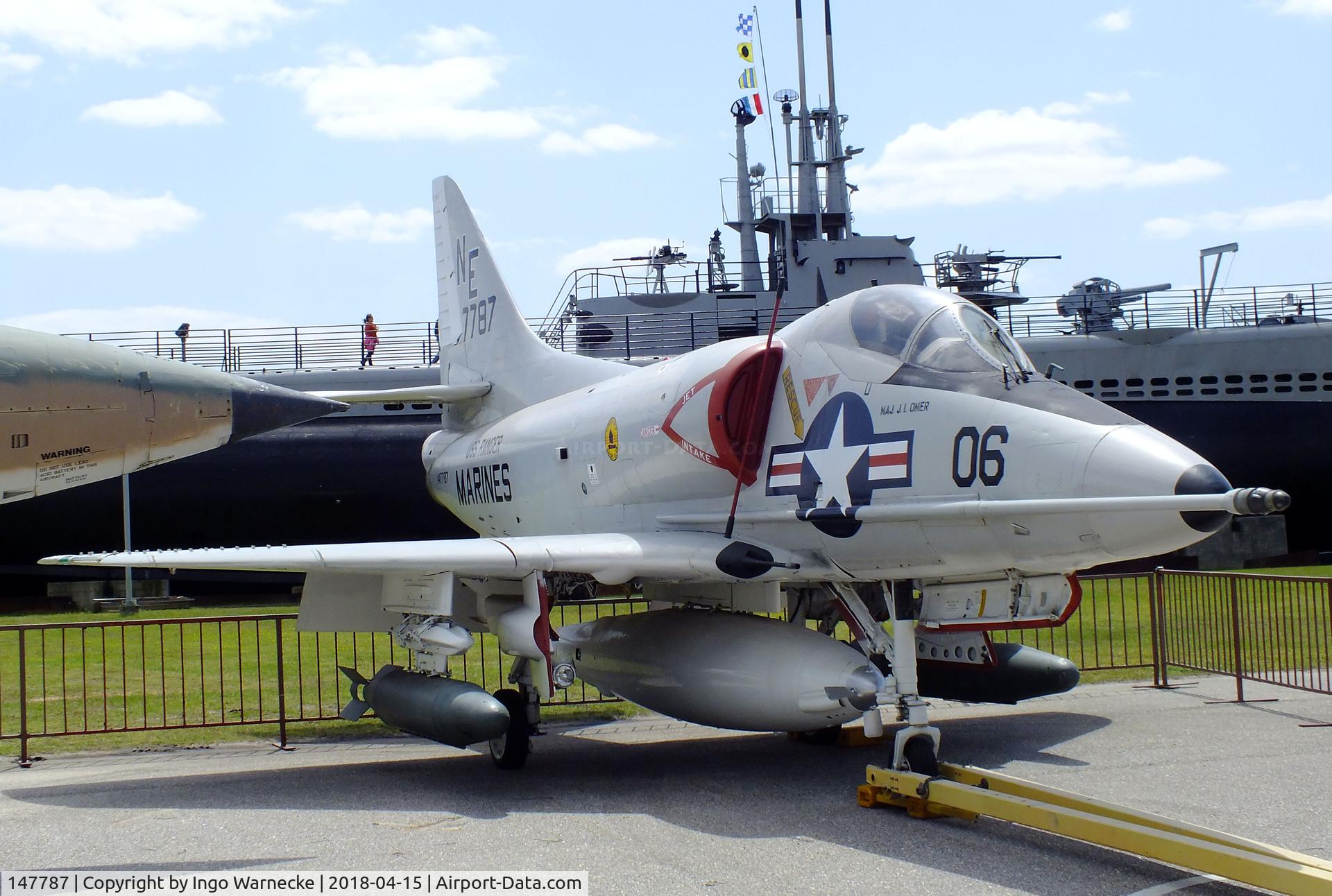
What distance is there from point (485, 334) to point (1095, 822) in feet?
29.1

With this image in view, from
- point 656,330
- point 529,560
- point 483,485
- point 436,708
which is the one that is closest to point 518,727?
point 436,708

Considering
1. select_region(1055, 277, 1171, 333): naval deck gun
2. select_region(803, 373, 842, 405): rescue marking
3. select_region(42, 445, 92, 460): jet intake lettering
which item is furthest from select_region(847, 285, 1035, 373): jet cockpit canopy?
select_region(1055, 277, 1171, 333): naval deck gun

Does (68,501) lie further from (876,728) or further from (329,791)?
(876,728)

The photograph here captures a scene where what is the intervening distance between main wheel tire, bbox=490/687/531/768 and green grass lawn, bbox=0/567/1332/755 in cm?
167

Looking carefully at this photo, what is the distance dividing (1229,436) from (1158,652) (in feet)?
41.2

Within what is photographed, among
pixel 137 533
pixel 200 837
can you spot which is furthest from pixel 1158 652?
pixel 137 533

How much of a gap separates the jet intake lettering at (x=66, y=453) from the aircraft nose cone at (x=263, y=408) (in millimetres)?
783

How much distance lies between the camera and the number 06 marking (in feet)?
21.6

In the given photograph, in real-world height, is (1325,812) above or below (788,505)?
below

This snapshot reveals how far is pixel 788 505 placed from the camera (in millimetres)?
7699

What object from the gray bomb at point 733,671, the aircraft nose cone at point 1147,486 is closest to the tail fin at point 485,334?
the gray bomb at point 733,671

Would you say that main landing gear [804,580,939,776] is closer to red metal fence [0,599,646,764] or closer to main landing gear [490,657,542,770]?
main landing gear [490,657,542,770]

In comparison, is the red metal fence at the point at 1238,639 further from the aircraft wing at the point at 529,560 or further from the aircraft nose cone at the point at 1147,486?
the aircraft wing at the point at 529,560

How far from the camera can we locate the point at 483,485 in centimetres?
1145
